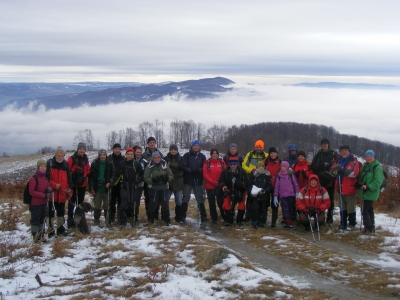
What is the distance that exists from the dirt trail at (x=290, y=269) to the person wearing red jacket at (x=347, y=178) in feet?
5.30

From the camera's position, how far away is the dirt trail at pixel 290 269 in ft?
20.5

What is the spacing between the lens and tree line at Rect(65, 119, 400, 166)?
250 ft

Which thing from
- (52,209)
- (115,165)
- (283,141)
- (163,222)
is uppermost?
(115,165)

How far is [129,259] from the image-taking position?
779 centimetres

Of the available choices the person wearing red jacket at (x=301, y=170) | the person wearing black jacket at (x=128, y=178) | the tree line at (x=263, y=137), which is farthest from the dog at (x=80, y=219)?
the tree line at (x=263, y=137)

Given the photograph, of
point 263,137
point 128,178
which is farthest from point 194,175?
point 263,137

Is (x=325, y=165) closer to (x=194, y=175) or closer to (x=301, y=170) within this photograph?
(x=301, y=170)

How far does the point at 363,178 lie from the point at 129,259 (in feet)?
21.2

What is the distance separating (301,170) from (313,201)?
3.49 feet

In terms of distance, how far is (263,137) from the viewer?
9144 cm

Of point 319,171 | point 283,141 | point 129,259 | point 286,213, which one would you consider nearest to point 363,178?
point 319,171

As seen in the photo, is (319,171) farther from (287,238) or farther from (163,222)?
(163,222)

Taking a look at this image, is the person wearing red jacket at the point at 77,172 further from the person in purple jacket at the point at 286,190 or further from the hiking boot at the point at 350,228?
the hiking boot at the point at 350,228

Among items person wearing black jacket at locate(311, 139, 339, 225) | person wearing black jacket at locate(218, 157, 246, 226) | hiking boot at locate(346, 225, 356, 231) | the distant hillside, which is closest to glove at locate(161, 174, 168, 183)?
person wearing black jacket at locate(218, 157, 246, 226)
